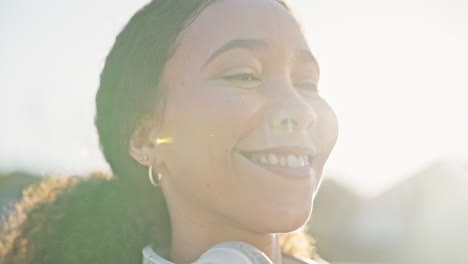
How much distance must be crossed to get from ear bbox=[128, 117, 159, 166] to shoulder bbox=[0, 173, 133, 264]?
18.0 inches

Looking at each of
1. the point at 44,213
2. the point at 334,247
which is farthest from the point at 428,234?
the point at 44,213

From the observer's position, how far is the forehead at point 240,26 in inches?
66.5

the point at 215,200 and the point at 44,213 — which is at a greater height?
the point at 215,200

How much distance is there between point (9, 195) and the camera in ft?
7.95

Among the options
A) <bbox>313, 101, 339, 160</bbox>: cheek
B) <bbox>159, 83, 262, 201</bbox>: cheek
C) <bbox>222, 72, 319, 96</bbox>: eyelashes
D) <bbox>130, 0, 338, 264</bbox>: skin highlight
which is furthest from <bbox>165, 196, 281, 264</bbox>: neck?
<bbox>222, 72, 319, 96</bbox>: eyelashes

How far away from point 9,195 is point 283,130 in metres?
1.59

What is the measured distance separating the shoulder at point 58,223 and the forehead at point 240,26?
94cm

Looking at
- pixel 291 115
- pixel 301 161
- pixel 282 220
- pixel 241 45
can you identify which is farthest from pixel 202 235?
pixel 241 45

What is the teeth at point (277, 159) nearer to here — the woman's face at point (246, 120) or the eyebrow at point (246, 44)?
the woman's face at point (246, 120)

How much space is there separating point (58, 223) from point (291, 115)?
1.23 meters

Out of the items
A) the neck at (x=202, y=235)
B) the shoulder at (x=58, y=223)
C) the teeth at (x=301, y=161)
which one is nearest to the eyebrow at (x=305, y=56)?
the teeth at (x=301, y=161)

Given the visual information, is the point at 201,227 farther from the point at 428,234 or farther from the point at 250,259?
the point at 428,234

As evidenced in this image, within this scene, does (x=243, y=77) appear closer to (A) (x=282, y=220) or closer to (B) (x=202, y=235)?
(A) (x=282, y=220)

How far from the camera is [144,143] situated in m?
1.89
